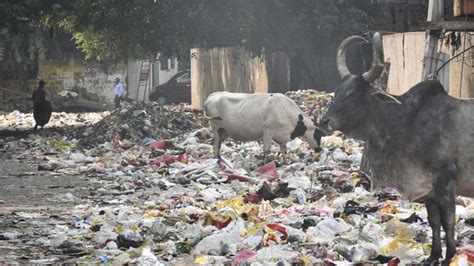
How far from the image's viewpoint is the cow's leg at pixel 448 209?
6.96 meters

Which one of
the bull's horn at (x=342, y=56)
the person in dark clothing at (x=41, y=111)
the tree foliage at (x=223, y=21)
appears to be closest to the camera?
the bull's horn at (x=342, y=56)

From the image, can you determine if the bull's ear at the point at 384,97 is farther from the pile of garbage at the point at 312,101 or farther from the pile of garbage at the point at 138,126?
the pile of garbage at the point at 138,126

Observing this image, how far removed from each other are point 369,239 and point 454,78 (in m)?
7.88

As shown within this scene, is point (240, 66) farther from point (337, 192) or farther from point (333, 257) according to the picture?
point (333, 257)

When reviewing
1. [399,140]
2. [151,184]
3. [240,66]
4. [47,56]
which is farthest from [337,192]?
[47,56]

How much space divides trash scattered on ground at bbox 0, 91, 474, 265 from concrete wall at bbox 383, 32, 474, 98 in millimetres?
1842

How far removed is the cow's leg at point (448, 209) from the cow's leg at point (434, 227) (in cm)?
12

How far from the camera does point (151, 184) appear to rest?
42.1 ft

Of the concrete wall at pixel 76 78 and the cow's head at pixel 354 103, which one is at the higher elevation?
the cow's head at pixel 354 103

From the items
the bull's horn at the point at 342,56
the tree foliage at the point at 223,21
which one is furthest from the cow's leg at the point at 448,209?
the tree foliage at the point at 223,21

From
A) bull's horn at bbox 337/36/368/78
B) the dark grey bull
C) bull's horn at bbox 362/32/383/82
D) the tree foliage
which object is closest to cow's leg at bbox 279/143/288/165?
bull's horn at bbox 337/36/368/78

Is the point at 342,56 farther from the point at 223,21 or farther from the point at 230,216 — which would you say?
the point at 223,21

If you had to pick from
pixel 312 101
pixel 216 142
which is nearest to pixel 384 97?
pixel 216 142

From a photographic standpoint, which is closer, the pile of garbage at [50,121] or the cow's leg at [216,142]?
the cow's leg at [216,142]
